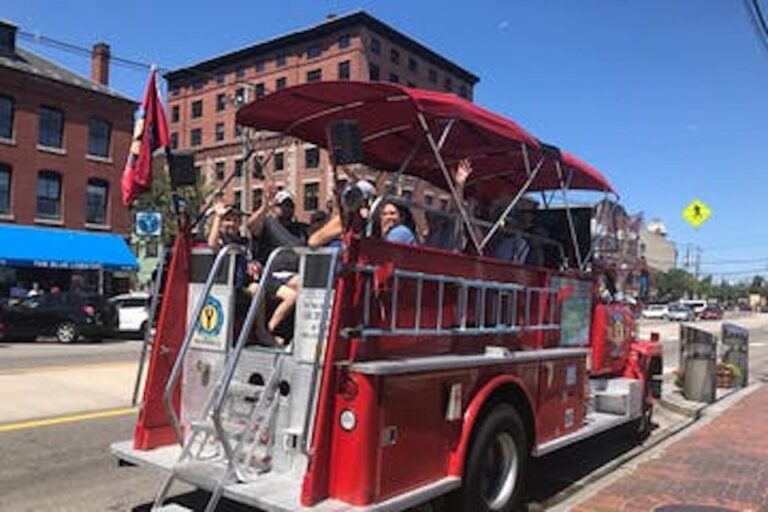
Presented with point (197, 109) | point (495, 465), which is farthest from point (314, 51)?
point (495, 465)

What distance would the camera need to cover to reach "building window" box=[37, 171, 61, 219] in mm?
36875

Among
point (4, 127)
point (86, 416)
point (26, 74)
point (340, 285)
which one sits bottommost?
point (86, 416)

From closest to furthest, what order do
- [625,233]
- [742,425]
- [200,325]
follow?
[200,325]
[625,233]
[742,425]

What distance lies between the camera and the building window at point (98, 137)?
39.1 metres

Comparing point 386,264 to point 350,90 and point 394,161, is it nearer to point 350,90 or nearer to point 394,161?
point 350,90

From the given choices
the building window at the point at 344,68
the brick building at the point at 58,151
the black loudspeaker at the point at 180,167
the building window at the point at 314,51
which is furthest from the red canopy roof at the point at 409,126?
the building window at the point at 314,51

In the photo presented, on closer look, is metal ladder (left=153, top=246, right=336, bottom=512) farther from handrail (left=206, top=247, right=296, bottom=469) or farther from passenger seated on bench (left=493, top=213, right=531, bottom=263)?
passenger seated on bench (left=493, top=213, right=531, bottom=263)

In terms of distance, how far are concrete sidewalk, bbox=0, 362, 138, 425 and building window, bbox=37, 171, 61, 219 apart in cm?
2385

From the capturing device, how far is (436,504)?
571 centimetres

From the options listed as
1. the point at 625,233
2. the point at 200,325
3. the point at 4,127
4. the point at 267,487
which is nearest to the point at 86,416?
the point at 200,325

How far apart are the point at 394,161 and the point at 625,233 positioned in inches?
128

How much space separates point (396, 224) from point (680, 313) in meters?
74.9

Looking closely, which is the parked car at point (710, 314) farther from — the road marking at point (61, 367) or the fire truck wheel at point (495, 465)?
the fire truck wheel at point (495, 465)

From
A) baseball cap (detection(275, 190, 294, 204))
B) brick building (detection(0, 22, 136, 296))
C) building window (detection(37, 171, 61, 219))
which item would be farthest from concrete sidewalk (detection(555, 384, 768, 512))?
building window (detection(37, 171, 61, 219))
